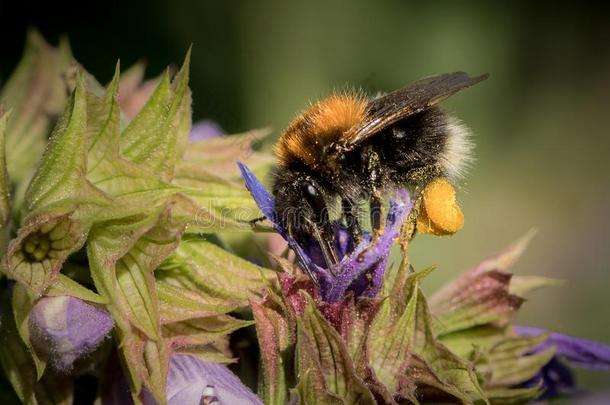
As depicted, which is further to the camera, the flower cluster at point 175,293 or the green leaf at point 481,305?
the green leaf at point 481,305

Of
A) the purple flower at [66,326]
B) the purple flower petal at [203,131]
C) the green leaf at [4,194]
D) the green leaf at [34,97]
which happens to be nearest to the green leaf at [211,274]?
the purple flower at [66,326]

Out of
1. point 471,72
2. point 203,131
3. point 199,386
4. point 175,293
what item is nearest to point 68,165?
point 175,293

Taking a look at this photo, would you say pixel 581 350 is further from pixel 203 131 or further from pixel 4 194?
pixel 4 194

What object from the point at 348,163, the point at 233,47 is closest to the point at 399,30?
the point at 233,47

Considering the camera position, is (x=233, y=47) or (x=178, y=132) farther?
(x=233, y=47)

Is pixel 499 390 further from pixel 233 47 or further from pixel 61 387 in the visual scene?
pixel 233 47

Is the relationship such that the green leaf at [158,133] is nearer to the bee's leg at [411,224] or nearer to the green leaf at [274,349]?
the green leaf at [274,349]
